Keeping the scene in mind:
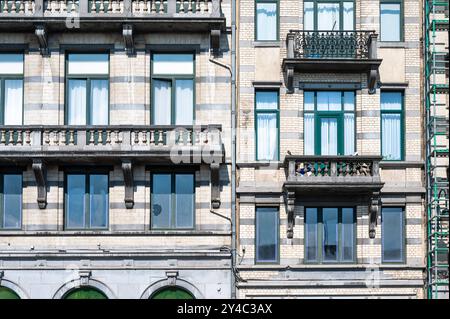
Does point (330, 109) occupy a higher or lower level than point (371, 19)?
lower

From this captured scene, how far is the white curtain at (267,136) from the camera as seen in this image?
101 feet

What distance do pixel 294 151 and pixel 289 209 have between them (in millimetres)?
1786

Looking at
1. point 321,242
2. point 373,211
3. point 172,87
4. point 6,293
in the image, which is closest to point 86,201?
point 6,293

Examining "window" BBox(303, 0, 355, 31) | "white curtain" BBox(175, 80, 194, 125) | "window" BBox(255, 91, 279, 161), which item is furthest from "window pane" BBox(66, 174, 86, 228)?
"window" BBox(303, 0, 355, 31)

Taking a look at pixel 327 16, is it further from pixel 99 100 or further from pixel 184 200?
pixel 99 100

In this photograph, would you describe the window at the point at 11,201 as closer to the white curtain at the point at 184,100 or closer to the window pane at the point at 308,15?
the white curtain at the point at 184,100

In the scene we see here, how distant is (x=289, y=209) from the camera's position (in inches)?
1175

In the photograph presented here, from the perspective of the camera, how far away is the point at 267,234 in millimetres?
30297

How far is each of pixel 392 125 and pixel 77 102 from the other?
935 centimetres

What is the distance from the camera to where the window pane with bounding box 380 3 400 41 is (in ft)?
102
